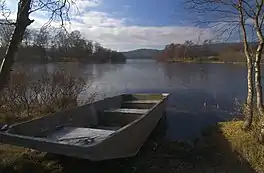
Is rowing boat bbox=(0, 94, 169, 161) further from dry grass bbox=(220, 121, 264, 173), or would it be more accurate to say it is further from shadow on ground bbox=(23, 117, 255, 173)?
dry grass bbox=(220, 121, 264, 173)

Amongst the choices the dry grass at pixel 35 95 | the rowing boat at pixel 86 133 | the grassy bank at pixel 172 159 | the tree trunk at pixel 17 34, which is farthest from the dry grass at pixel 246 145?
the dry grass at pixel 35 95

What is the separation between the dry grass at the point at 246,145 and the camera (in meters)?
4.87

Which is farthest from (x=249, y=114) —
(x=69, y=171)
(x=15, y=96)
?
(x=15, y=96)

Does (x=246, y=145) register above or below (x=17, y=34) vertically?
below

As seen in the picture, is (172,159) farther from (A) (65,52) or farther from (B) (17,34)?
(A) (65,52)

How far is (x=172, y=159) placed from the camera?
5.77 m

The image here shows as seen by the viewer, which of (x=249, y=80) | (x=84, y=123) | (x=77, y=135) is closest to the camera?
(x=77, y=135)

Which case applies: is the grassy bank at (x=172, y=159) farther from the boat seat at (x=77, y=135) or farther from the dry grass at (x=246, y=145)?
the boat seat at (x=77, y=135)

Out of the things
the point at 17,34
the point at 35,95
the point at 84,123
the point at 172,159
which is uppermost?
the point at 17,34

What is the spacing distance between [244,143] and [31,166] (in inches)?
162

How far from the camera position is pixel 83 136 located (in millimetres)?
5285

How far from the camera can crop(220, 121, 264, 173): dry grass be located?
487 centimetres

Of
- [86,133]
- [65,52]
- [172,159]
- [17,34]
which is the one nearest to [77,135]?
[86,133]

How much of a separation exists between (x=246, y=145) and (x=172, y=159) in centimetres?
152
